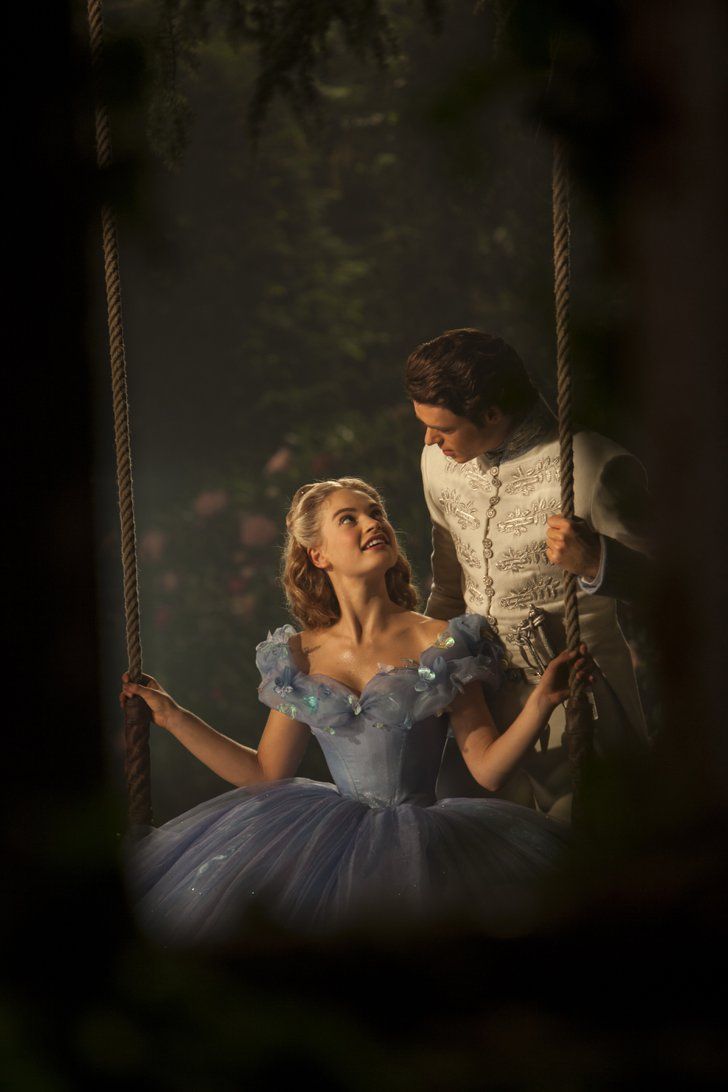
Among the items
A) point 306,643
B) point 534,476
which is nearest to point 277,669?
point 306,643

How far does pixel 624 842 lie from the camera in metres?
0.67

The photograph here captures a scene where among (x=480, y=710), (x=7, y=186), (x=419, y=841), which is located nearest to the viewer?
(x=7, y=186)

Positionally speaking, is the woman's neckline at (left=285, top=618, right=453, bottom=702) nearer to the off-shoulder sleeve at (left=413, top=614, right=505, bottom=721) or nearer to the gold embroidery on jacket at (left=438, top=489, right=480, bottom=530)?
the off-shoulder sleeve at (left=413, top=614, right=505, bottom=721)

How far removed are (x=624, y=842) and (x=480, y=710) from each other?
623mm

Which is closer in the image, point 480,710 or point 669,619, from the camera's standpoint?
point 669,619

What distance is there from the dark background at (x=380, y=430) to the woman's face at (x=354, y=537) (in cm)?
6

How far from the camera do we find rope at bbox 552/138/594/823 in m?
1.09

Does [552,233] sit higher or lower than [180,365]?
higher

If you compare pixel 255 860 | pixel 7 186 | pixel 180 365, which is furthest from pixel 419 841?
pixel 7 186

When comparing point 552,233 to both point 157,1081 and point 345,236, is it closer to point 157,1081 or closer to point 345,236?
point 345,236

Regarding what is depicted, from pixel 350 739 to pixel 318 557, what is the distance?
229mm

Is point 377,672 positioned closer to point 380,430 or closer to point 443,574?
point 443,574

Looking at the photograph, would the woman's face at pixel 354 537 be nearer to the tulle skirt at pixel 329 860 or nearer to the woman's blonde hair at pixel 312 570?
the woman's blonde hair at pixel 312 570

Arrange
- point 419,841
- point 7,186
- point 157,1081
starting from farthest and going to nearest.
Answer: point 419,841
point 7,186
point 157,1081
